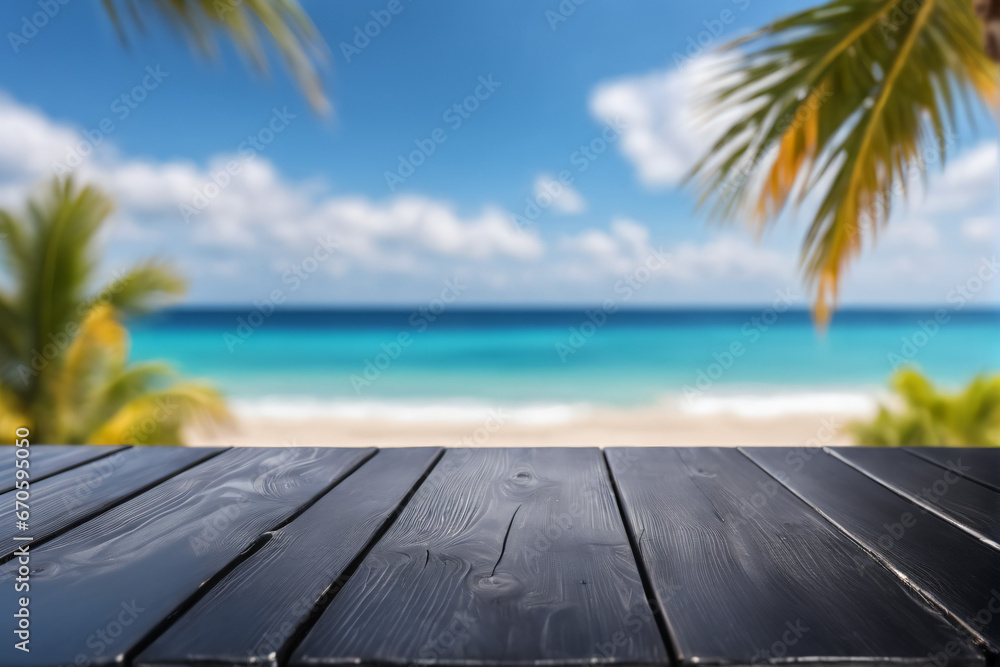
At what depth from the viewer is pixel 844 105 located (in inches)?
106

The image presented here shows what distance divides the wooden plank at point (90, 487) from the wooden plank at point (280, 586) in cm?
27

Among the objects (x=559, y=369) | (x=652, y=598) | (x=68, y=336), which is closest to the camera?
(x=652, y=598)

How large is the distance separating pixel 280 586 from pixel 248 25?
7.38 ft

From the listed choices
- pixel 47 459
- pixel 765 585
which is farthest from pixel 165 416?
pixel 765 585

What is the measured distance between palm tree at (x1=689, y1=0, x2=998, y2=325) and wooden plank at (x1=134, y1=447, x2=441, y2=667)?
237 centimetres

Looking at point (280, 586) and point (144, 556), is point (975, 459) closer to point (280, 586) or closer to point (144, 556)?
point (280, 586)

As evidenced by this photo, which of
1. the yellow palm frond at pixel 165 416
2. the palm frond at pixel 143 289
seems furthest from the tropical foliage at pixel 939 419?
the palm frond at pixel 143 289

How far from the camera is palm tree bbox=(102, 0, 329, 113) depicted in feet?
6.63

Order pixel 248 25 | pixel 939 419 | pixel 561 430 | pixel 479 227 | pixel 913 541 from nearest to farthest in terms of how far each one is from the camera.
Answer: pixel 913 541, pixel 248 25, pixel 939 419, pixel 561 430, pixel 479 227

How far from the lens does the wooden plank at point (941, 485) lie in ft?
2.36

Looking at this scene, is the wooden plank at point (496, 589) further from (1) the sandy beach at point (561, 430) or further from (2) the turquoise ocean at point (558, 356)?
(2) the turquoise ocean at point (558, 356)

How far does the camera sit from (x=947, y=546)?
2.10 ft

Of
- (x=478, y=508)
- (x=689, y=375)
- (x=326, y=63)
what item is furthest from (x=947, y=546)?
(x=689, y=375)

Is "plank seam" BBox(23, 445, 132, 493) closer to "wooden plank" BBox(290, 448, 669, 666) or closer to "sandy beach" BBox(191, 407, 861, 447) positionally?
"wooden plank" BBox(290, 448, 669, 666)
